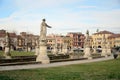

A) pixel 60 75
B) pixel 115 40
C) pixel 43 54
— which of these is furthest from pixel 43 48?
pixel 115 40

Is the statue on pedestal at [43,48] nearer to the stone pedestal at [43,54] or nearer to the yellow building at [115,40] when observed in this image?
the stone pedestal at [43,54]

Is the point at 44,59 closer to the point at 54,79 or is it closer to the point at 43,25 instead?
the point at 43,25

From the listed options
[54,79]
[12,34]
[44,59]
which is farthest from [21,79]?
[12,34]

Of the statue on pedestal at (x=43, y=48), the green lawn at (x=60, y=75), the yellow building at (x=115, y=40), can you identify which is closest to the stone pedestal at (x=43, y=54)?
the statue on pedestal at (x=43, y=48)

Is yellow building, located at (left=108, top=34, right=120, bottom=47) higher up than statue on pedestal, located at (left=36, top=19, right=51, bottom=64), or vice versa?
yellow building, located at (left=108, top=34, right=120, bottom=47)

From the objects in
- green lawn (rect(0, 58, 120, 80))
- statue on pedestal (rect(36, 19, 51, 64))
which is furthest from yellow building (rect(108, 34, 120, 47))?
green lawn (rect(0, 58, 120, 80))

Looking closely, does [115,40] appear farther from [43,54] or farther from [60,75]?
[60,75]

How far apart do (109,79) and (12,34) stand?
563 feet

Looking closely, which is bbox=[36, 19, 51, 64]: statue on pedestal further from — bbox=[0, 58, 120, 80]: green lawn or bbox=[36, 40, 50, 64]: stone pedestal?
bbox=[0, 58, 120, 80]: green lawn

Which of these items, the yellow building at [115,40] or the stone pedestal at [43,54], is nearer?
the stone pedestal at [43,54]

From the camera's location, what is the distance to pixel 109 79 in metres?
14.7

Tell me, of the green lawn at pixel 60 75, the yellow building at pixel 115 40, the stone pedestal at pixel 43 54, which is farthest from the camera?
the yellow building at pixel 115 40

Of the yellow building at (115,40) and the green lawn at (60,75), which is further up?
the yellow building at (115,40)

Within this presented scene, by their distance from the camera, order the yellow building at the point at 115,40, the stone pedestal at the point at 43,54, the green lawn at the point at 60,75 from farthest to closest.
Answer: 1. the yellow building at the point at 115,40
2. the stone pedestal at the point at 43,54
3. the green lawn at the point at 60,75
